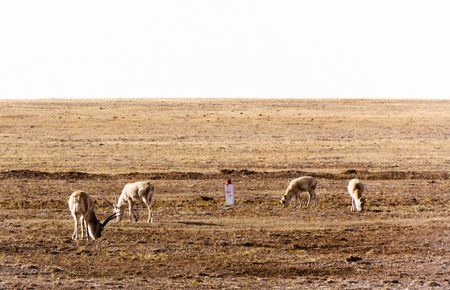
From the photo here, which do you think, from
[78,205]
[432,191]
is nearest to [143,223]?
[78,205]

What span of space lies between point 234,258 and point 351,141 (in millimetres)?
37969

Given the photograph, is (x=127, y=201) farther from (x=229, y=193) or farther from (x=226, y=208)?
(x=229, y=193)

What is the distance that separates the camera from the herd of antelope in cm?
2286

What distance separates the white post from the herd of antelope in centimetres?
153

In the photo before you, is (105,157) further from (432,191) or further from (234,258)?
(234,258)

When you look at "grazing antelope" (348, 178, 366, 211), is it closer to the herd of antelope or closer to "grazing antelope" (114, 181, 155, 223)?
the herd of antelope

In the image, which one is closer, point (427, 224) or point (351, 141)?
point (427, 224)

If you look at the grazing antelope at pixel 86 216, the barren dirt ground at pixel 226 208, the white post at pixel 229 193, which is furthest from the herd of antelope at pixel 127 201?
the white post at pixel 229 193

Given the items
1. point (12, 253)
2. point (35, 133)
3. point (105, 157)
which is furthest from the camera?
point (35, 133)

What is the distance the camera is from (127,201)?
2634 cm

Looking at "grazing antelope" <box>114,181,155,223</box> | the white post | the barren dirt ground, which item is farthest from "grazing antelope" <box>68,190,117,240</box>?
the white post

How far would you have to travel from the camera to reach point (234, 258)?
20.5 m

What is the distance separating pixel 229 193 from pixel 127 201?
3456 mm

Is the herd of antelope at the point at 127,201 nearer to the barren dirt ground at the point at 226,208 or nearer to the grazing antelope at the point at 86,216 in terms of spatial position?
the grazing antelope at the point at 86,216
